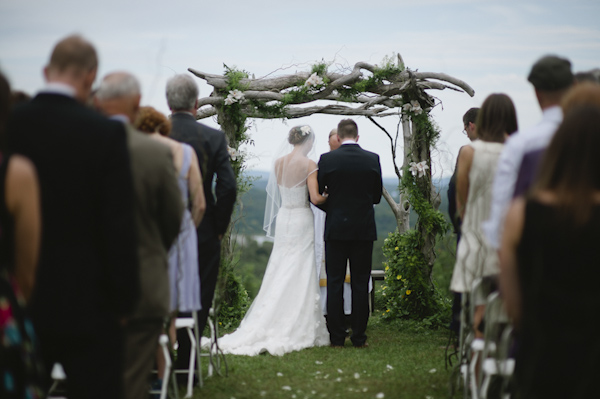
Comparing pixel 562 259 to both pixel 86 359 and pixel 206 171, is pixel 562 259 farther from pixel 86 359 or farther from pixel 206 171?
pixel 206 171

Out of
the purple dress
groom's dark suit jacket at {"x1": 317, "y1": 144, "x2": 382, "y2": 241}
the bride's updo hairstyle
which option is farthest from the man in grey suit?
the bride's updo hairstyle

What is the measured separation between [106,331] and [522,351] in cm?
144

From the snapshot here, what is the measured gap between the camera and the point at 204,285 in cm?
512

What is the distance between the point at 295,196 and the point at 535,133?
14.1ft

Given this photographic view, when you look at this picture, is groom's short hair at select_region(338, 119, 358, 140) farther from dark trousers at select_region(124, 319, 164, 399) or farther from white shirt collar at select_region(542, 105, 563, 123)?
dark trousers at select_region(124, 319, 164, 399)

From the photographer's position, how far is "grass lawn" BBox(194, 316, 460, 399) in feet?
16.4

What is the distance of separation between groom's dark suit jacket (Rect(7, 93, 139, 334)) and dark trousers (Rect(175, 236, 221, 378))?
2.56 meters

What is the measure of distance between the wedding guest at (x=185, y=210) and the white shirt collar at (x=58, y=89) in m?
1.79

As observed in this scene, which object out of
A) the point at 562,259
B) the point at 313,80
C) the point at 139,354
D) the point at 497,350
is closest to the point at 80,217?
the point at 139,354

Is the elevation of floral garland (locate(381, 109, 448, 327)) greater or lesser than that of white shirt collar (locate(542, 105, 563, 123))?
lesser

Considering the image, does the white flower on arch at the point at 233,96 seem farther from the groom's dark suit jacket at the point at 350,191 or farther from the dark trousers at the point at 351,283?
the dark trousers at the point at 351,283

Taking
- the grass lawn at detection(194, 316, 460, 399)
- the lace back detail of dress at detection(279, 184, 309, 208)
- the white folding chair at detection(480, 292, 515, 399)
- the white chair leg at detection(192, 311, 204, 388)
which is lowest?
the grass lawn at detection(194, 316, 460, 399)

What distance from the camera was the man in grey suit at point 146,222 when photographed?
10.2 ft

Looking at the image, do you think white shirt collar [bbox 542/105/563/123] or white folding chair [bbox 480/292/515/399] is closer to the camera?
white folding chair [bbox 480/292/515/399]
